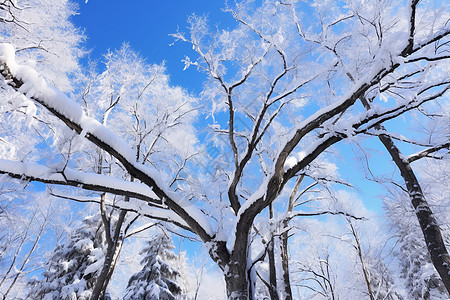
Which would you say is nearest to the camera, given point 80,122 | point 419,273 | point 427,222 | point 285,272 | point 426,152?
point 80,122

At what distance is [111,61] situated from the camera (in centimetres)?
980

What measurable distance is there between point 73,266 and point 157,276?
14.6 feet

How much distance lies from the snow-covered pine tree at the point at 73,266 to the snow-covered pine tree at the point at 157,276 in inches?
85.8

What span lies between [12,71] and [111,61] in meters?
7.65

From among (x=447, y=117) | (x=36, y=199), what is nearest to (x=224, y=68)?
(x=36, y=199)

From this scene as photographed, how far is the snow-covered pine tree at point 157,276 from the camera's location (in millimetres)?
11961

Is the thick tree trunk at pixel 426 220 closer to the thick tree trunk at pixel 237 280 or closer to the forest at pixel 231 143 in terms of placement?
the forest at pixel 231 143

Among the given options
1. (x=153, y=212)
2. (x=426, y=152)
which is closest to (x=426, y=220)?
(x=426, y=152)

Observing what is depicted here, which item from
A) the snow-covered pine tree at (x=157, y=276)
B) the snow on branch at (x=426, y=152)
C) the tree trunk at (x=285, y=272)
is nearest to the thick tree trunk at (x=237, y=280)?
the tree trunk at (x=285, y=272)

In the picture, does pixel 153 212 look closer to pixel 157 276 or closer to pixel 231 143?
pixel 231 143

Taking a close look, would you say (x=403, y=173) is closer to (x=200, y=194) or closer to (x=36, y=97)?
(x=200, y=194)

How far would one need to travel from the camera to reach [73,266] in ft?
41.9

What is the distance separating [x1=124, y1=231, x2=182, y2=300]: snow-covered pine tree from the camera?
11961 millimetres

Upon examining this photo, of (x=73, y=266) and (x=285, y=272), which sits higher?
(x=73, y=266)
